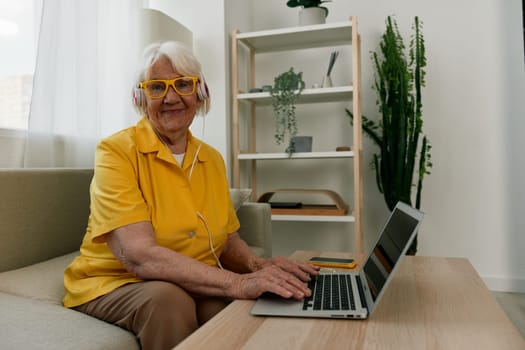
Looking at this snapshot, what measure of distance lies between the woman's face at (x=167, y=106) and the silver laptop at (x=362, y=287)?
0.64m

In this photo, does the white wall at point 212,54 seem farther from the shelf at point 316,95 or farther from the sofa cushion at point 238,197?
the sofa cushion at point 238,197

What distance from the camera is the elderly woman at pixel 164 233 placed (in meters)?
1.01

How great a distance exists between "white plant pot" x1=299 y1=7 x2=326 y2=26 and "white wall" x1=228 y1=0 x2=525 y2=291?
48 centimetres

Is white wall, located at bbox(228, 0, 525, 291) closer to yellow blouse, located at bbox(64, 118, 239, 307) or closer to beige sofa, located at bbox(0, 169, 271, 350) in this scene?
beige sofa, located at bbox(0, 169, 271, 350)

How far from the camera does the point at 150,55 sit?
52.2 inches

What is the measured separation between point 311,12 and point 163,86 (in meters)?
1.57

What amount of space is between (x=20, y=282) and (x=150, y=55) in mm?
774

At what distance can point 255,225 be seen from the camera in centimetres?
195

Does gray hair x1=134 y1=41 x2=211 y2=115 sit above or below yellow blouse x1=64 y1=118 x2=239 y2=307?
above

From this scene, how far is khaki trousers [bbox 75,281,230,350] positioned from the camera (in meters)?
1.00

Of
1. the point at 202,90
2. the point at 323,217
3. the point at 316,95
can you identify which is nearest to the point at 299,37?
the point at 316,95

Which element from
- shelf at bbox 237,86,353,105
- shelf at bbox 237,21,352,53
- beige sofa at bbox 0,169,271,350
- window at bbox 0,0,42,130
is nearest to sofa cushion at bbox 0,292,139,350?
beige sofa at bbox 0,169,271,350

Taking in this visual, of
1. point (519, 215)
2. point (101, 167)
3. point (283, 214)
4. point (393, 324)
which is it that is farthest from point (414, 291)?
point (519, 215)

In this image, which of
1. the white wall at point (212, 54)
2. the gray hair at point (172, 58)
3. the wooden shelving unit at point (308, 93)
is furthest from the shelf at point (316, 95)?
the gray hair at point (172, 58)
